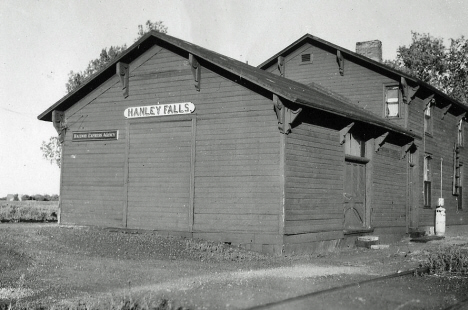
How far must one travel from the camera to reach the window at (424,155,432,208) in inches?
961

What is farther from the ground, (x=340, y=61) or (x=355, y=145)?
(x=340, y=61)

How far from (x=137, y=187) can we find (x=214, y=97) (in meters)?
3.81

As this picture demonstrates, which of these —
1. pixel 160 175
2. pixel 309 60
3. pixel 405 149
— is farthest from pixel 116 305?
pixel 309 60

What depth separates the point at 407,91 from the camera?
2209 centimetres

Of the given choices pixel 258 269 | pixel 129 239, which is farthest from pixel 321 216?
pixel 129 239

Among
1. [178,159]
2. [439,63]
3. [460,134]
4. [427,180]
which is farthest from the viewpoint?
[439,63]

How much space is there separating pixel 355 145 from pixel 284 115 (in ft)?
16.2

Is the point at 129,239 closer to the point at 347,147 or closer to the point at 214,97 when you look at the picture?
the point at 214,97

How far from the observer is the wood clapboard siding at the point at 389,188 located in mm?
19953

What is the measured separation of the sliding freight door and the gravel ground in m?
0.82

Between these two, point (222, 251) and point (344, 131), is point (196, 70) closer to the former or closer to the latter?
point (344, 131)

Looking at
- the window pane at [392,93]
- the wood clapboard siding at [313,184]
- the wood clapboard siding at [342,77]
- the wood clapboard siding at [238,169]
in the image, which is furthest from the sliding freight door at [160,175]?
the window pane at [392,93]

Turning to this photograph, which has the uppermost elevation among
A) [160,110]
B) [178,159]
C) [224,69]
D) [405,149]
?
[224,69]

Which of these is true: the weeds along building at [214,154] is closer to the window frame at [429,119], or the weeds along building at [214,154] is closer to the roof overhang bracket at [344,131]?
the roof overhang bracket at [344,131]
